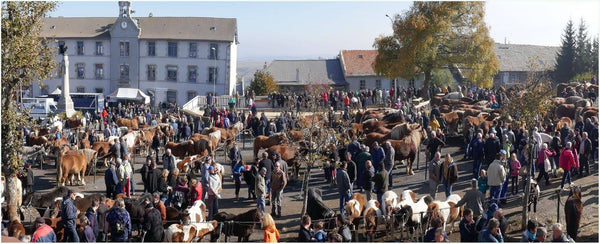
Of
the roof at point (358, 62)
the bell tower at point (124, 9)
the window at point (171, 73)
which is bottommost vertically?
the window at point (171, 73)

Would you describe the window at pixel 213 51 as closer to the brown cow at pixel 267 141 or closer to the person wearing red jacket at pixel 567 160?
the brown cow at pixel 267 141

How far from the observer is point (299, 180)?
23188 mm

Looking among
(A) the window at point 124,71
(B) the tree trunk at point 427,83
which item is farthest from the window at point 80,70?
(B) the tree trunk at point 427,83

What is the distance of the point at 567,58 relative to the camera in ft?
211

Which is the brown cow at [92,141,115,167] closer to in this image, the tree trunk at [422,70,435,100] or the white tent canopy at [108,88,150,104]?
the tree trunk at [422,70,435,100]

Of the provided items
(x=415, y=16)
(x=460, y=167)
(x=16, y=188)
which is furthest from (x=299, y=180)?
(x=415, y=16)

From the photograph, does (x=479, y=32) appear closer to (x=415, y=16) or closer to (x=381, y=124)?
(x=415, y=16)

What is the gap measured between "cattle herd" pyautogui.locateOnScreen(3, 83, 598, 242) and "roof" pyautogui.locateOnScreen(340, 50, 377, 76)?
22686 millimetres

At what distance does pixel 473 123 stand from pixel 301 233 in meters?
17.1

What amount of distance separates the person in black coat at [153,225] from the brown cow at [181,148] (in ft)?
39.3

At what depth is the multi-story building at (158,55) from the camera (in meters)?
61.7

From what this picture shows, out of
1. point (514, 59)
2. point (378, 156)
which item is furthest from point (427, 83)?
point (514, 59)

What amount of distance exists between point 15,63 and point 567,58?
56278 millimetres

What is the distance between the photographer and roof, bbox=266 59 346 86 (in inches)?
2579
